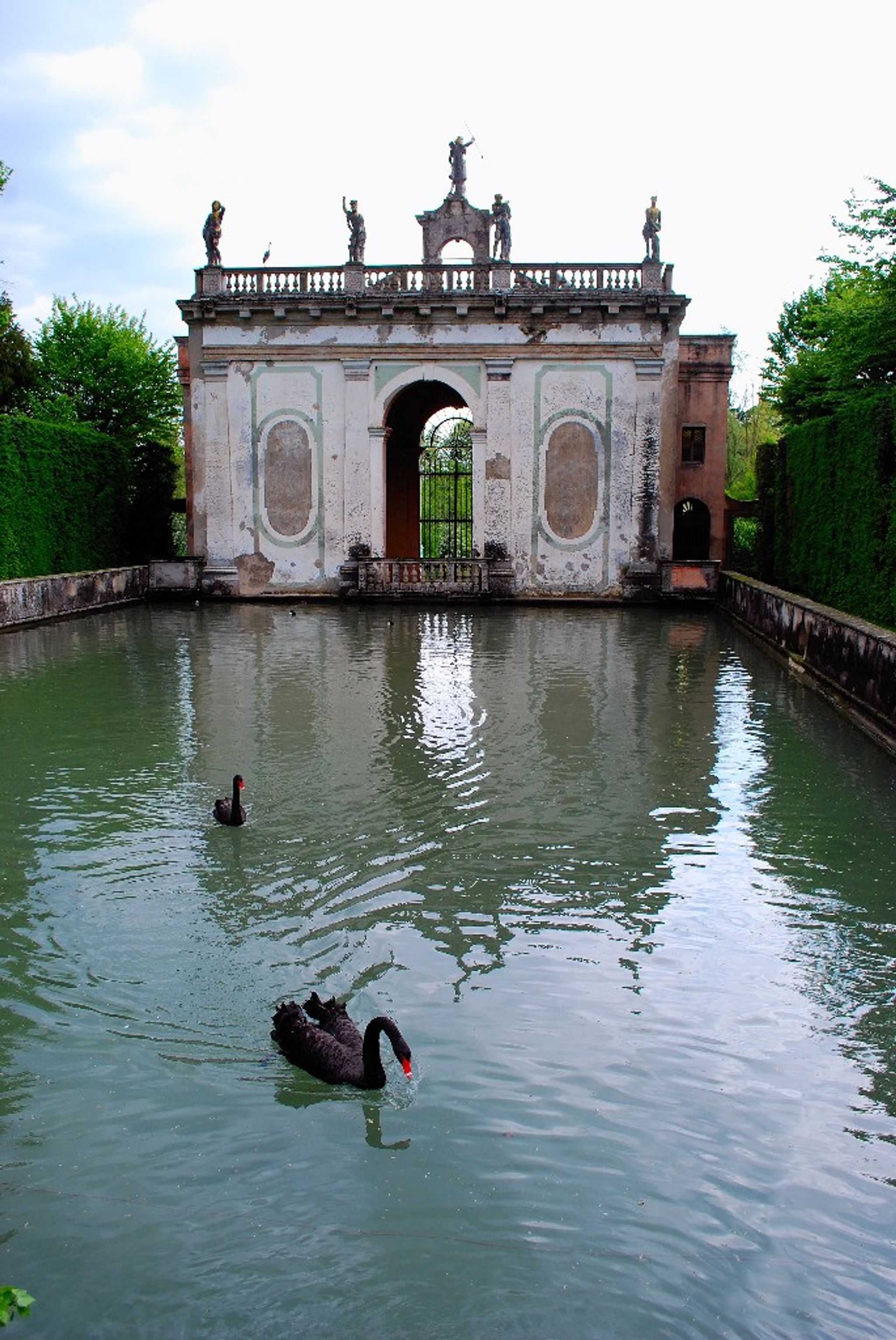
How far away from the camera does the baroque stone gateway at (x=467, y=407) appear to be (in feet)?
94.5

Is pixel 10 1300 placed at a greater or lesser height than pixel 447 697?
greater

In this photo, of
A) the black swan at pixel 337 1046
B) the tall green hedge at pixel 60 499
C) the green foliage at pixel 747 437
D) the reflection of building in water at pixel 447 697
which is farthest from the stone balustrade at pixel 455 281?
the black swan at pixel 337 1046

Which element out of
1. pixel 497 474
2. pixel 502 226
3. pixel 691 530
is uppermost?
pixel 502 226

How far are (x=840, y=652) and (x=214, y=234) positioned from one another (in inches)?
842

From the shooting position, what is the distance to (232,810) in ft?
26.6

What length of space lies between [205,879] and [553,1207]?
3627 mm

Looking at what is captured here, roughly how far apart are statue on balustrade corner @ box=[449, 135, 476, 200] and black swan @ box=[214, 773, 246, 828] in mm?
24699

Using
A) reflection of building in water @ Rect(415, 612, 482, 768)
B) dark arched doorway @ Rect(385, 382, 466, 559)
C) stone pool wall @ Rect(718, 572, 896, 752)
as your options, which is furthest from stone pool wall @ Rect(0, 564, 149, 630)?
stone pool wall @ Rect(718, 572, 896, 752)

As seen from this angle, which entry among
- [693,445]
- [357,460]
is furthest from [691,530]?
[357,460]

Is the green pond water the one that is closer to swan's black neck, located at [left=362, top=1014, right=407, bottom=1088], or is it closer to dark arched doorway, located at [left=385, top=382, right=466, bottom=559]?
swan's black neck, located at [left=362, top=1014, right=407, bottom=1088]

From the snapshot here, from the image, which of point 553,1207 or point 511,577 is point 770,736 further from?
point 511,577

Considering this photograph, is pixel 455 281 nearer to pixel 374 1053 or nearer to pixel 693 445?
pixel 693 445

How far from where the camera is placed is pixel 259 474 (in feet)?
98.0

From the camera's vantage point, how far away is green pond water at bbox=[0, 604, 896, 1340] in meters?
3.68
